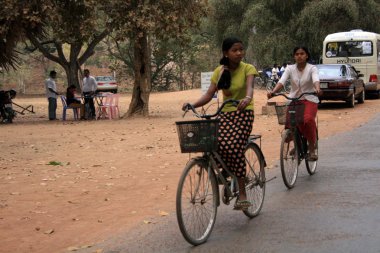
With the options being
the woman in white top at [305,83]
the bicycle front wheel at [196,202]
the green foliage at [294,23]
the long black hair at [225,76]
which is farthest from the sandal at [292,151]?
the green foliage at [294,23]

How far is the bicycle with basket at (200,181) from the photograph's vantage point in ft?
17.1

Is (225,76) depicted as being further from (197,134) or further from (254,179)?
(254,179)

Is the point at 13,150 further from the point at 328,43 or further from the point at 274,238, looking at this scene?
the point at 328,43

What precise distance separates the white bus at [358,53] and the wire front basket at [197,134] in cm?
2425

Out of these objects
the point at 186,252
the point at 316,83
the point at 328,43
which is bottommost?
the point at 186,252

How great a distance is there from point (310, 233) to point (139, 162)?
6.02 metres

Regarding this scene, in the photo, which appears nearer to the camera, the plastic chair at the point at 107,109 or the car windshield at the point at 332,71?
the car windshield at the point at 332,71

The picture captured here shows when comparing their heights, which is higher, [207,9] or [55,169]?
[207,9]

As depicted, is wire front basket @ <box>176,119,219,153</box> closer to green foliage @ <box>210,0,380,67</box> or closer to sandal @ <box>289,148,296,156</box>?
sandal @ <box>289,148,296,156</box>

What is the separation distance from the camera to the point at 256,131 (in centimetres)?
1633

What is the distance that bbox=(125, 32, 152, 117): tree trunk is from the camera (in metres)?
22.5

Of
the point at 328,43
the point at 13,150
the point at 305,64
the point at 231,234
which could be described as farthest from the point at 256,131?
the point at 328,43

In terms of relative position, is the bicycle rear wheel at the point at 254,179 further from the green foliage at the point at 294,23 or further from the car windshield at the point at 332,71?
the green foliage at the point at 294,23

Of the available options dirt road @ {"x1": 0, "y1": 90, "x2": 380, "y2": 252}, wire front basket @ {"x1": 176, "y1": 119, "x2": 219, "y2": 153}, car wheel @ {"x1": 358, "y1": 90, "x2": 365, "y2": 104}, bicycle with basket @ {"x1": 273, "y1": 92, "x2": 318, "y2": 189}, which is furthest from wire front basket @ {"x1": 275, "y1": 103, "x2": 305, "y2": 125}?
car wheel @ {"x1": 358, "y1": 90, "x2": 365, "y2": 104}
